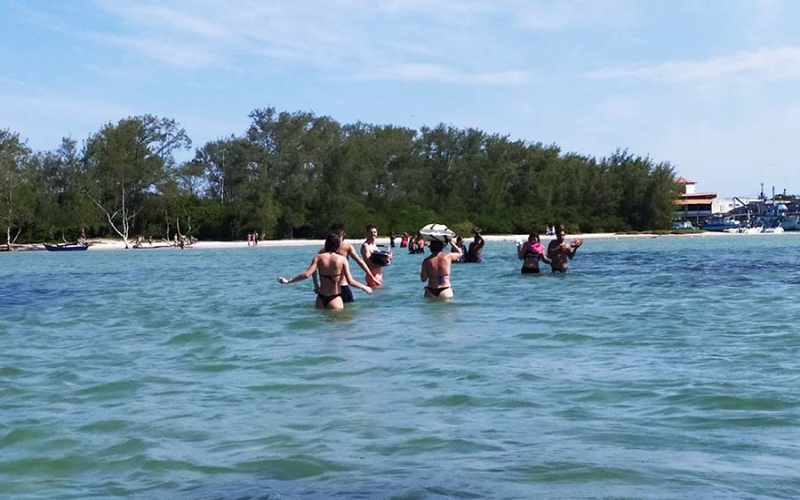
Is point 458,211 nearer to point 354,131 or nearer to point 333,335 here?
point 354,131

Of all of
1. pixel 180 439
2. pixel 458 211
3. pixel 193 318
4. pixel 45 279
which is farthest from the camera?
pixel 458 211

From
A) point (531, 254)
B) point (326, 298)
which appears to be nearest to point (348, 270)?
point (326, 298)

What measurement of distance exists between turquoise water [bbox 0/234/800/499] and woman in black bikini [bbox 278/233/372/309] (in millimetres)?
504

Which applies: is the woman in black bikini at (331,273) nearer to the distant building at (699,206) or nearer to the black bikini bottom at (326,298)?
the black bikini bottom at (326,298)

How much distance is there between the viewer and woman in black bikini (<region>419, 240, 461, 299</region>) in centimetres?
1782

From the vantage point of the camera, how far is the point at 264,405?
8609 mm

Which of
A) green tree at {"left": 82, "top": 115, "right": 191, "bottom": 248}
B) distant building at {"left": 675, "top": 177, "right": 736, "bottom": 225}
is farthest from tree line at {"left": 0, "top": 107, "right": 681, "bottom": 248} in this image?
distant building at {"left": 675, "top": 177, "right": 736, "bottom": 225}

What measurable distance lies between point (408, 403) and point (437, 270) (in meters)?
9.81

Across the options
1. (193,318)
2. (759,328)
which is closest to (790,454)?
(759,328)

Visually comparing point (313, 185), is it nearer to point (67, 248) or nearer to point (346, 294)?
point (67, 248)

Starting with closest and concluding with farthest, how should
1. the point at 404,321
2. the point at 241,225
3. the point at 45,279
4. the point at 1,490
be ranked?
the point at 1,490, the point at 404,321, the point at 45,279, the point at 241,225

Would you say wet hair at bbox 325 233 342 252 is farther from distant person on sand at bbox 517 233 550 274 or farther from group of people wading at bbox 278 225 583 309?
distant person on sand at bbox 517 233 550 274

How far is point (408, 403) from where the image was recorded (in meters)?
8.52

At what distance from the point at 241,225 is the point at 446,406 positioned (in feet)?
245
